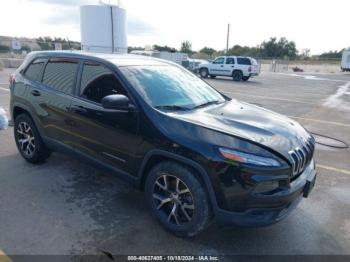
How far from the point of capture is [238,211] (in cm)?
261

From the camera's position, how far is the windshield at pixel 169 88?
3277mm

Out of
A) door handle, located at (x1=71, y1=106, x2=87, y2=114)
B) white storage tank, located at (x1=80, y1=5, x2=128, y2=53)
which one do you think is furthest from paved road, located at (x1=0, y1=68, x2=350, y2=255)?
white storage tank, located at (x1=80, y1=5, x2=128, y2=53)

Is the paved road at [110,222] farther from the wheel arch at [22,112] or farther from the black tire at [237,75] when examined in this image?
the black tire at [237,75]

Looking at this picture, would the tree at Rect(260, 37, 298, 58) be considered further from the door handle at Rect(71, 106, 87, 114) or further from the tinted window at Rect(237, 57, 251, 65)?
the door handle at Rect(71, 106, 87, 114)

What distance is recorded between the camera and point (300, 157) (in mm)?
2867

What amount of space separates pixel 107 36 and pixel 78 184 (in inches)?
496

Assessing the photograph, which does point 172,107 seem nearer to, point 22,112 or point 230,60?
point 22,112

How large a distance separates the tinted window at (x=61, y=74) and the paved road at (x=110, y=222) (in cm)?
125

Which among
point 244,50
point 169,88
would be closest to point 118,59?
point 169,88

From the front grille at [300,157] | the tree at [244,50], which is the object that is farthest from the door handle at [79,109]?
the tree at [244,50]

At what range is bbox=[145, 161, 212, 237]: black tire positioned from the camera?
2.76 meters

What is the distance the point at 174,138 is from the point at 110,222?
118 cm

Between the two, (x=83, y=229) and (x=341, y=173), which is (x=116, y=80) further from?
(x=341, y=173)

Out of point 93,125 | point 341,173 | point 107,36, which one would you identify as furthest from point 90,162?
point 107,36
